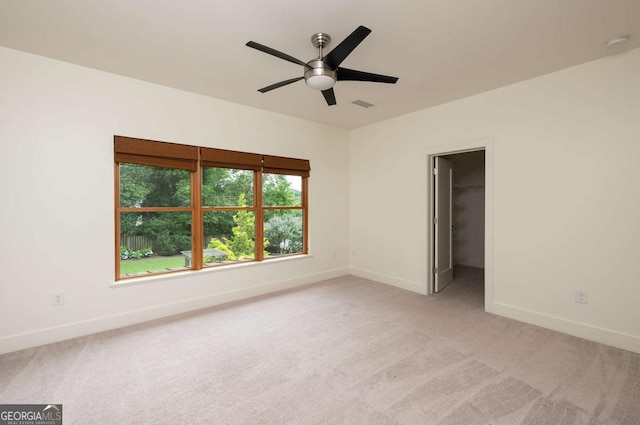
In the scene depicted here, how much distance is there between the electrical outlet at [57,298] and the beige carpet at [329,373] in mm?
400

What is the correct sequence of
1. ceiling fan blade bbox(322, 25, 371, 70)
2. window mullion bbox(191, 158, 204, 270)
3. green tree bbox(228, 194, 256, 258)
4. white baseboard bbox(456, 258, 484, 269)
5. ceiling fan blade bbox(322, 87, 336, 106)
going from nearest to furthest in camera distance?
ceiling fan blade bbox(322, 25, 371, 70)
ceiling fan blade bbox(322, 87, 336, 106)
window mullion bbox(191, 158, 204, 270)
green tree bbox(228, 194, 256, 258)
white baseboard bbox(456, 258, 484, 269)

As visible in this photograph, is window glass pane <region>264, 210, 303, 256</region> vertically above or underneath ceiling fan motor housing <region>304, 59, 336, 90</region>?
underneath

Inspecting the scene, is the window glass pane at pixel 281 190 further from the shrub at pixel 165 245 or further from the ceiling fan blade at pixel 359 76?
the ceiling fan blade at pixel 359 76

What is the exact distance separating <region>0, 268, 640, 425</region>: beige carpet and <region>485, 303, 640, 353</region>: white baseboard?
0.37 feet

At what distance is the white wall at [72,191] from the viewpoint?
2.71 meters

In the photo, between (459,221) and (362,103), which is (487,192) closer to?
(362,103)

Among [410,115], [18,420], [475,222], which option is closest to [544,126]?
[410,115]

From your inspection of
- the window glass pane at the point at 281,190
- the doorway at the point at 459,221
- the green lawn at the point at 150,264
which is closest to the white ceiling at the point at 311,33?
the window glass pane at the point at 281,190

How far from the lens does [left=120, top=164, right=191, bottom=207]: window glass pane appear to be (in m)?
3.37

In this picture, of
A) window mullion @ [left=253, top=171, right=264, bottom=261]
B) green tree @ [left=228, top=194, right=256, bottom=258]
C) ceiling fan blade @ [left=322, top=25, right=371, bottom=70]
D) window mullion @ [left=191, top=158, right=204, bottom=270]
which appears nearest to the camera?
ceiling fan blade @ [left=322, top=25, right=371, bottom=70]

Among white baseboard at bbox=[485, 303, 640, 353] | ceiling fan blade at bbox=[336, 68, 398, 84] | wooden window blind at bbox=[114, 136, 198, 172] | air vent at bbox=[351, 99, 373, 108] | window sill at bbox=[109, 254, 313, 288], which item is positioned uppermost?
air vent at bbox=[351, 99, 373, 108]

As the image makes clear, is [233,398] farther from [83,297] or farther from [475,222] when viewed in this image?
[475,222]

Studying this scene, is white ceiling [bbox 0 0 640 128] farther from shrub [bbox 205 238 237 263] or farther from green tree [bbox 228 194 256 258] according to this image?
shrub [bbox 205 238 237 263]

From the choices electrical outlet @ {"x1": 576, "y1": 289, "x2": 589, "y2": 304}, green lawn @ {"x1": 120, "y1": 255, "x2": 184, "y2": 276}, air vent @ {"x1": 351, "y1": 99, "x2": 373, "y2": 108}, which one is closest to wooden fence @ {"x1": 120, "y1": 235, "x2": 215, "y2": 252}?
green lawn @ {"x1": 120, "y1": 255, "x2": 184, "y2": 276}
